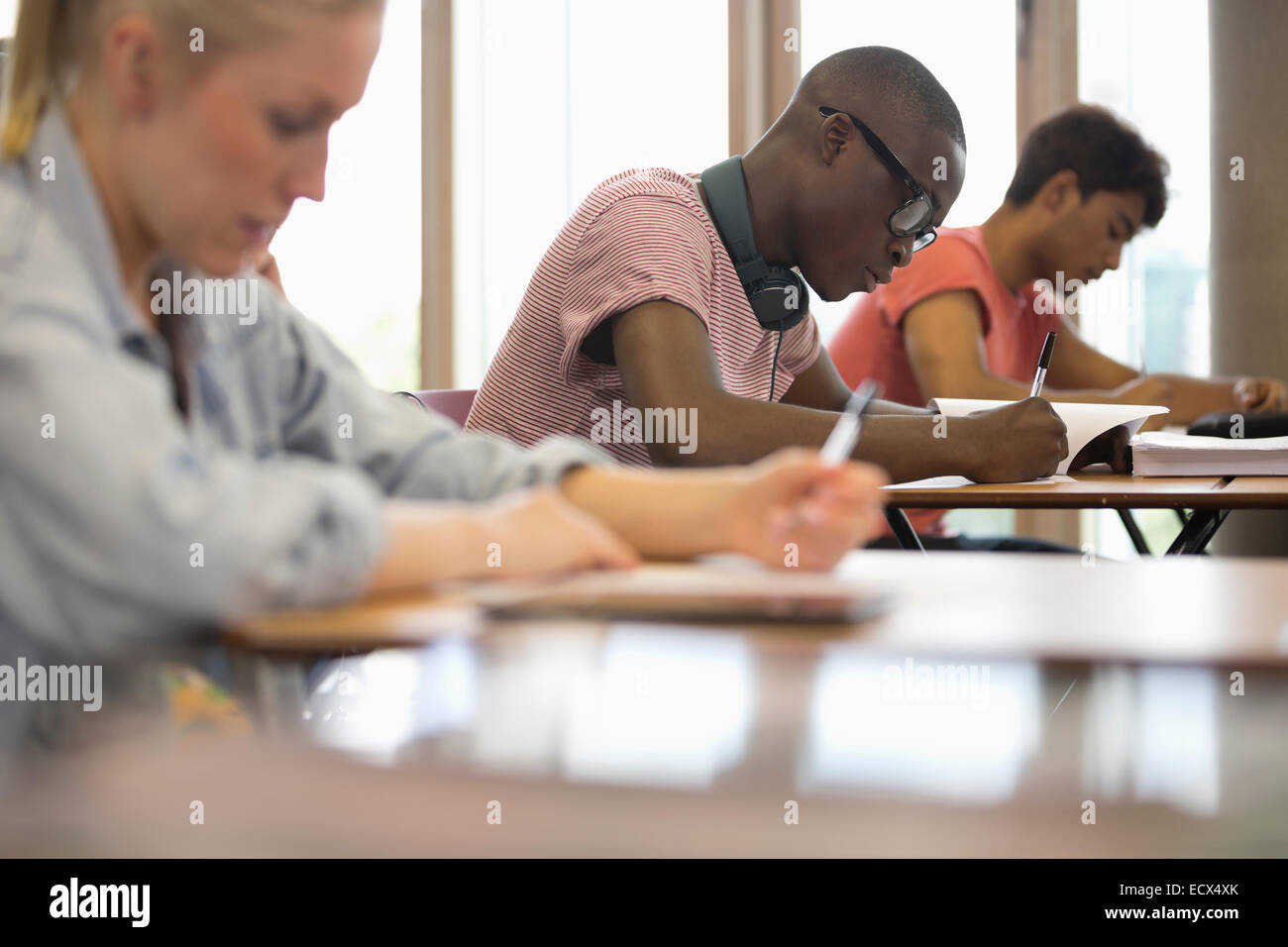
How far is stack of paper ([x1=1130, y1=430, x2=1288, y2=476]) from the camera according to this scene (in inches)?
64.7

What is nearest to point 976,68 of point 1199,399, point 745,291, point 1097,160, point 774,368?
point 1097,160

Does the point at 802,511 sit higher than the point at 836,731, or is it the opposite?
the point at 802,511

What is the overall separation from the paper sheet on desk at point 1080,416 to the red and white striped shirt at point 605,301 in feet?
1.06

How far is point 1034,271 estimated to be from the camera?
2.55 meters

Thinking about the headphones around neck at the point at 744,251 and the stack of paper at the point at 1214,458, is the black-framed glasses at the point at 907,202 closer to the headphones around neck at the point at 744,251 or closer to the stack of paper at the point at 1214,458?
the headphones around neck at the point at 744,251

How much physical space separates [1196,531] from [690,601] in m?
1.39

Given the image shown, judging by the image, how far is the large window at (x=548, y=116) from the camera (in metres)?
4.05

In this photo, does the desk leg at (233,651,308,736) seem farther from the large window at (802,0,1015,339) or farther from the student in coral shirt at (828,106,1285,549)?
the large window at (802,0,1015,339)

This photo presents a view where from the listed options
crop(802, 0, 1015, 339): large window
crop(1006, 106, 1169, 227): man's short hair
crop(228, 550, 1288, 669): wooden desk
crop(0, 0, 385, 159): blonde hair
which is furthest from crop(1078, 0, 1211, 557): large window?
crop(0, 0, 385, 159): blonde hair

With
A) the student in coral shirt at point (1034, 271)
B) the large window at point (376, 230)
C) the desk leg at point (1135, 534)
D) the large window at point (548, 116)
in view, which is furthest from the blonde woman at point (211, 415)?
the large window at point (376, 230)

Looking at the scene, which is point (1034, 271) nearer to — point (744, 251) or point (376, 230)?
point (744, 251)

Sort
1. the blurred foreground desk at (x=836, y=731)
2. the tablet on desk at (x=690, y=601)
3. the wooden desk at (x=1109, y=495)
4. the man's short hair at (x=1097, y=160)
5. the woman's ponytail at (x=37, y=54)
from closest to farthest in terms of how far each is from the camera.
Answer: the blurred foreground desk at (x=836, y=731), the tablet on desk at (x=690, y=601), the woman's ponytail at (x=37, y=54), the wooden desk at (x=1109, y=495), the man's short hair at (x=1097, y=160)

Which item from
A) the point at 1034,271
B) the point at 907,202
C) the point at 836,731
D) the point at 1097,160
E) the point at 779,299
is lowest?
the point at 836,731

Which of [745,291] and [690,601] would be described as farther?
[745,291]
